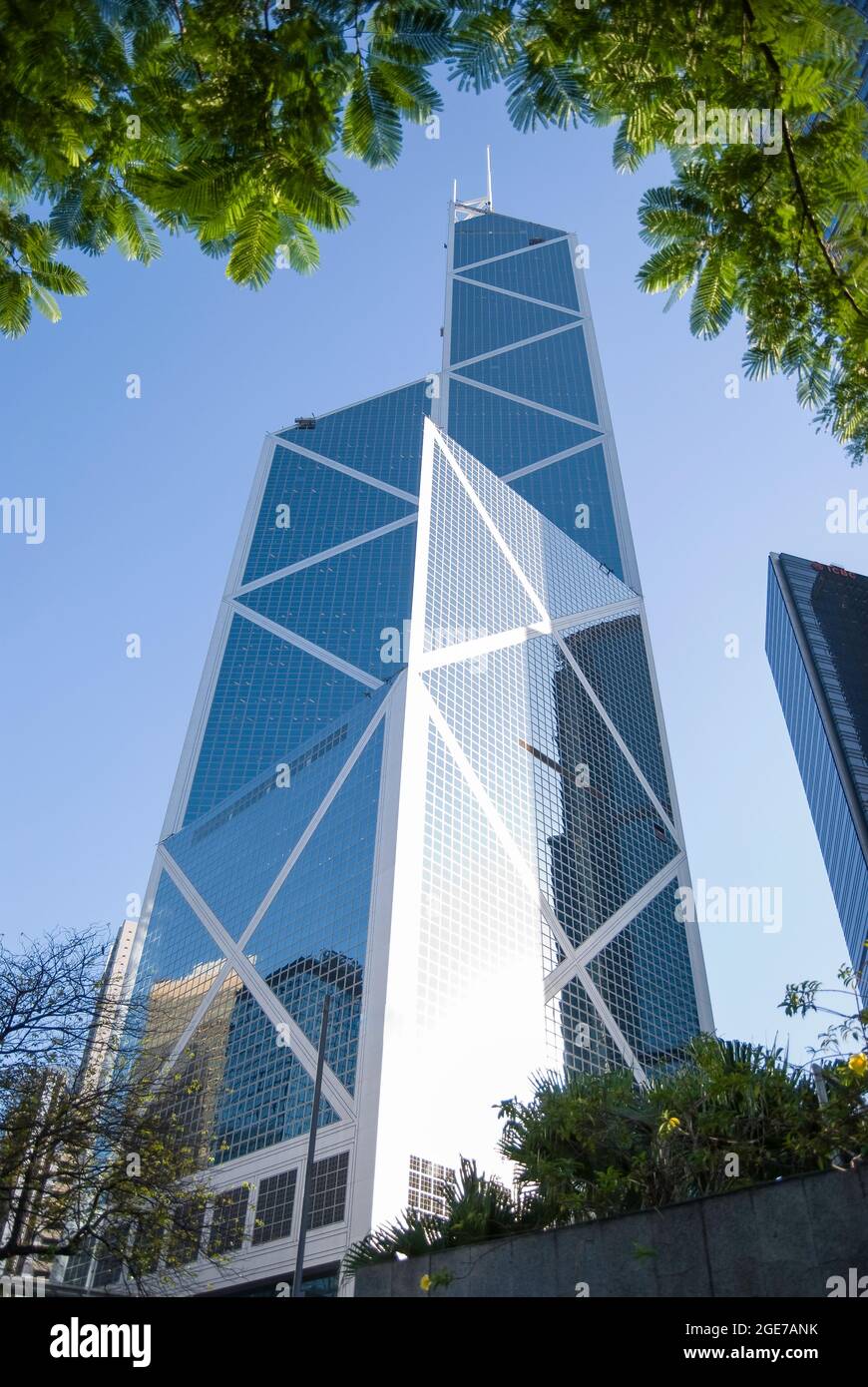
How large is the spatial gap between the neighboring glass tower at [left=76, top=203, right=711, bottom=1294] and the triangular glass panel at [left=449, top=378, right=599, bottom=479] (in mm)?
5551

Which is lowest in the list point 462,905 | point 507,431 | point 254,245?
point 254,245

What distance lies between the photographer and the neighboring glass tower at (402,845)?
51.6m

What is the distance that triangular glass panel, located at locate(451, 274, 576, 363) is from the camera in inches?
5635

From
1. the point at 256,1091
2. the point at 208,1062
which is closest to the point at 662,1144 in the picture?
the point at 256,1091

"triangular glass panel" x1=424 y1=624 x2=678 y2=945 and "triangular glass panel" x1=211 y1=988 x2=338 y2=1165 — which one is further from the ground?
"triangular glass panel" x1=424 y1=624 x2=678 y2=945

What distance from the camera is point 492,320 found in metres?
147

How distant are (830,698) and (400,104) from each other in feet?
365

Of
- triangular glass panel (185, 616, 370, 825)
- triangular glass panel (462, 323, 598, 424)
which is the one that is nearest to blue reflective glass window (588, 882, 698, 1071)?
triangular glass panel (185, 616, 370, 825)

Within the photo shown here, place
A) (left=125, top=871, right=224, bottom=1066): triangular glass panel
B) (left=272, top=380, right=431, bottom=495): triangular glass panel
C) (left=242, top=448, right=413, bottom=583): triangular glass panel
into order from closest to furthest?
(left=125, top=871, right=224, bottom=1066): triangular glass panel → (left=242, top=448, right=413, bottom=583): triangular glass panel → (left=272, top=380, right=431, bottom=495): triangular glass panel

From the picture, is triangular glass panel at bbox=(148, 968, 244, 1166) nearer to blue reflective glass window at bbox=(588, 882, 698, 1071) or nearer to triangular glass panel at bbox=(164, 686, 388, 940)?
triangular glass panel at bbox=(164, 686, 388, 940)

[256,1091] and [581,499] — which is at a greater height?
[581,499]

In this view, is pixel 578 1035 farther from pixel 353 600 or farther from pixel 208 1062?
pixel 353 600
